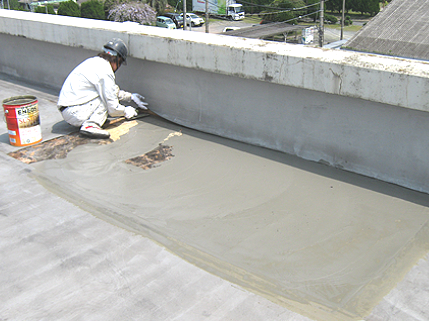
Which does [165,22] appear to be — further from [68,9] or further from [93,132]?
[93,132]

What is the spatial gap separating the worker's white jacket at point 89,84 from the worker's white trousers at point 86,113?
0.04 metres

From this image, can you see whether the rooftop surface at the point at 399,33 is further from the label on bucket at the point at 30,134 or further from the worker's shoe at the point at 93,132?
the label on bucket at the point at 30,134

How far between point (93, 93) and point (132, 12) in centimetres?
3296

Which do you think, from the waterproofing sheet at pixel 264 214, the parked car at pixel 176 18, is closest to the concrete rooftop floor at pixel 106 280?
the waterproofing sheet at pixel 264 214

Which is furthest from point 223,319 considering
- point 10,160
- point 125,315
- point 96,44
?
point 96,44

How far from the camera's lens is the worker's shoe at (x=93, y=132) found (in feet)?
13.2

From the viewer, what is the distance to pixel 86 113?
4.09 metres

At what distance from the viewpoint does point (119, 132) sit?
4.23 metres

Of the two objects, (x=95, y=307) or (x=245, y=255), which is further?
(x=245, y=255)

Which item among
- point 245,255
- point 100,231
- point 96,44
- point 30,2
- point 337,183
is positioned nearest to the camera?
point 245,255

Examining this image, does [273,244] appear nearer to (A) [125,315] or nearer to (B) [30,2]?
(A) [125,315]

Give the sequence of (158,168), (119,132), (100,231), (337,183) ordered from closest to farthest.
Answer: (100,231) → (337,183) → (158,168) → (119,132)

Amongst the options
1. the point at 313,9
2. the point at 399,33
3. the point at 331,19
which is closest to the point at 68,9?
the point at 313,9

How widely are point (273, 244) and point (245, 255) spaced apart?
0.67ft
